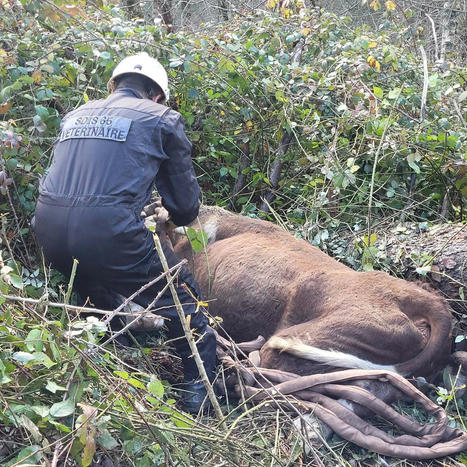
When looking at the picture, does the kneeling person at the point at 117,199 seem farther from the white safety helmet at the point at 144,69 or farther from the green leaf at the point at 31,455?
the green leaf at the point at 31,455

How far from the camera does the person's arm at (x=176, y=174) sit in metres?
4.16

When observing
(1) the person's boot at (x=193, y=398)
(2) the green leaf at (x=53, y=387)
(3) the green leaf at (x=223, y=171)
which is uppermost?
(2) the green leaf at (x=53, y=387)

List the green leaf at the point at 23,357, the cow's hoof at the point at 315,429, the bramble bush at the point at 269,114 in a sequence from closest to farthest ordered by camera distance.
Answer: the green leaf at the point at 23,357 < the cow's hoof at the point at 315,429 < the bramble bush at the point at 269,114

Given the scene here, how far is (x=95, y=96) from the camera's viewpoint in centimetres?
591

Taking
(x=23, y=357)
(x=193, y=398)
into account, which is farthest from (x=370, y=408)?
(x=23, y=357)

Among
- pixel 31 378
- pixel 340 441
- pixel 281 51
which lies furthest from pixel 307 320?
pixel 281 51

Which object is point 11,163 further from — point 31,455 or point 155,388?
point 31,455

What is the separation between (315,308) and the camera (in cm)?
435

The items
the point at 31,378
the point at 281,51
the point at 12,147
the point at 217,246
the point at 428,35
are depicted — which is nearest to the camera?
the point at 31,378

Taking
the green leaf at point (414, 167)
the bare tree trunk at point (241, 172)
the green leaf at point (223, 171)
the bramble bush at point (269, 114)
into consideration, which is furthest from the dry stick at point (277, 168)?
the green leaf at point (414, 167)

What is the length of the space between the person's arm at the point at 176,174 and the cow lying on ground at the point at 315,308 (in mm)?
480

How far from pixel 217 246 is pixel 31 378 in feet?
8.18

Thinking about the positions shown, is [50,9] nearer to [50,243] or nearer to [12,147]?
[12,147]

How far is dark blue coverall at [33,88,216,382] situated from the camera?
3885 millimetres
